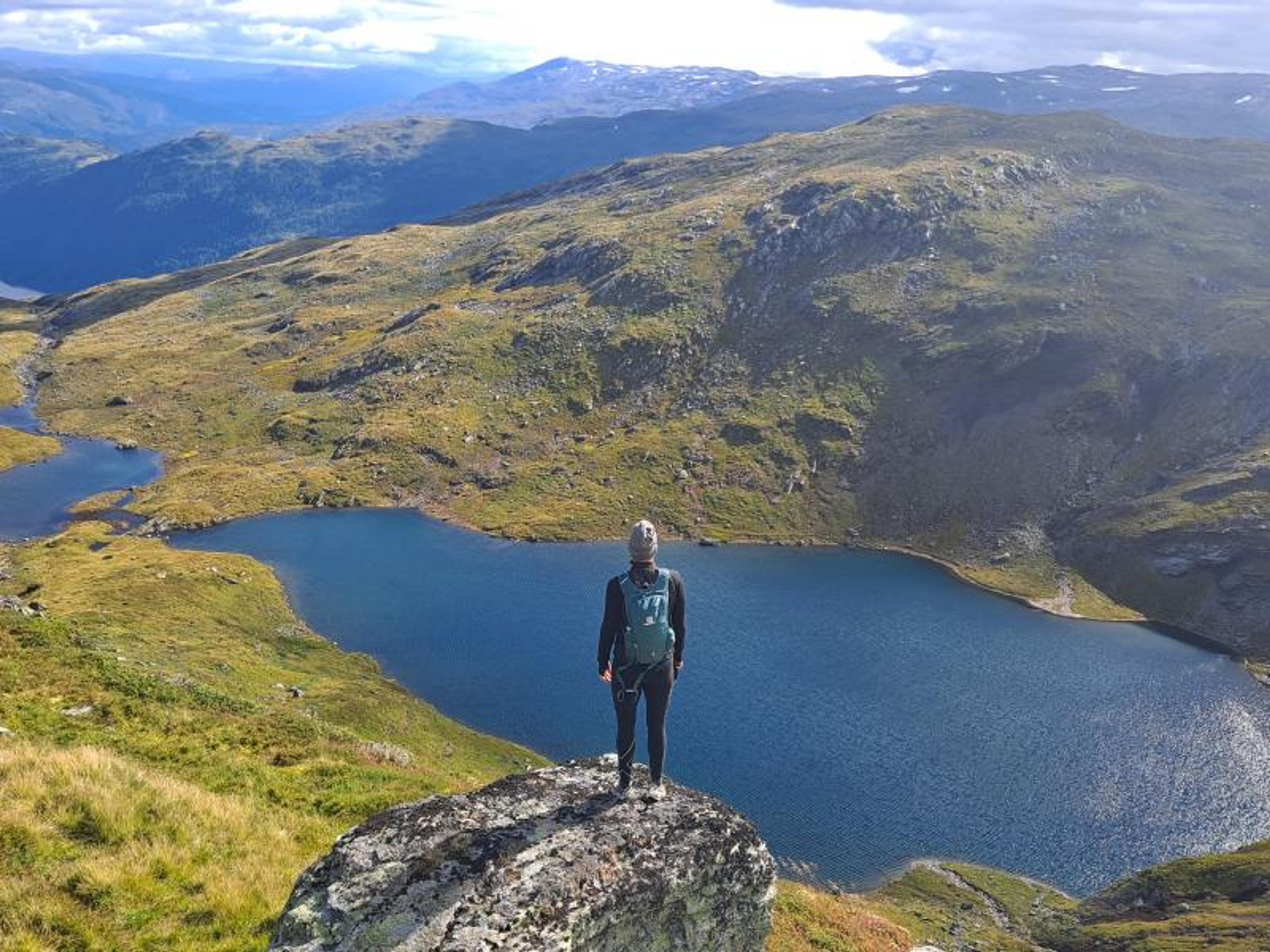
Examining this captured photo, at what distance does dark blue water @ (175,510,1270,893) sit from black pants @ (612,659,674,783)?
60.2 m

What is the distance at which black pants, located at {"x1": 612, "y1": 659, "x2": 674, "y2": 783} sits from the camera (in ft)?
58.2

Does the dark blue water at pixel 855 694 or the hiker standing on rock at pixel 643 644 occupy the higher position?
the hiker standing on rock at pixel 643 644

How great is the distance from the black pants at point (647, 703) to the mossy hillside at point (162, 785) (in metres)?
7.24

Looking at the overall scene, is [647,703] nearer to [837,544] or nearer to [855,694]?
[855,694]

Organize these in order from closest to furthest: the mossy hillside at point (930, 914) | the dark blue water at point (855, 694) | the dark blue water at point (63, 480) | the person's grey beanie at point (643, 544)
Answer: the person's grey beanie at point (643, 544) < the mossy hillside at point (930, 914) < the dark blue water at point (855, 694) < the dark blue water at point (63, 480)

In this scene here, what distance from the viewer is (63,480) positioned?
167 meters

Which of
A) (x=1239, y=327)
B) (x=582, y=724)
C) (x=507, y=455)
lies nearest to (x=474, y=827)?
(x=582, y=724)

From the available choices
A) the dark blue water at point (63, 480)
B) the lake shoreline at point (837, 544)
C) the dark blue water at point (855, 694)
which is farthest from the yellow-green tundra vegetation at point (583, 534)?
the dark blue water at point (63, 480)

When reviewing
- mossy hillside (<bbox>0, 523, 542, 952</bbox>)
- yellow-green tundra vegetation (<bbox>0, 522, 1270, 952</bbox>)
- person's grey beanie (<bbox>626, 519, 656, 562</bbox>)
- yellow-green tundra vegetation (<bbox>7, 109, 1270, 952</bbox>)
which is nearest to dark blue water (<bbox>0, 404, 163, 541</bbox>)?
yellow-green tundra vegetation (<bbox>7, 109, 1270, 952</bbox>)

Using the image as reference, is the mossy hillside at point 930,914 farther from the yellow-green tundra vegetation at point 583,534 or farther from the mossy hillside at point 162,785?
the mossy hillside at point 162,785

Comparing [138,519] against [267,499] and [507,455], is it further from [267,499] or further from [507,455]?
[507,455]

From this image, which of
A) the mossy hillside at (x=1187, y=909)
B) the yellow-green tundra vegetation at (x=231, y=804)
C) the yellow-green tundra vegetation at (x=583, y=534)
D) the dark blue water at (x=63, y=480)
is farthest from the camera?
the dark blue water at (x=63, y=480)

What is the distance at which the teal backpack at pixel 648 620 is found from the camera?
17.2m

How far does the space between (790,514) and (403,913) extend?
511ft
